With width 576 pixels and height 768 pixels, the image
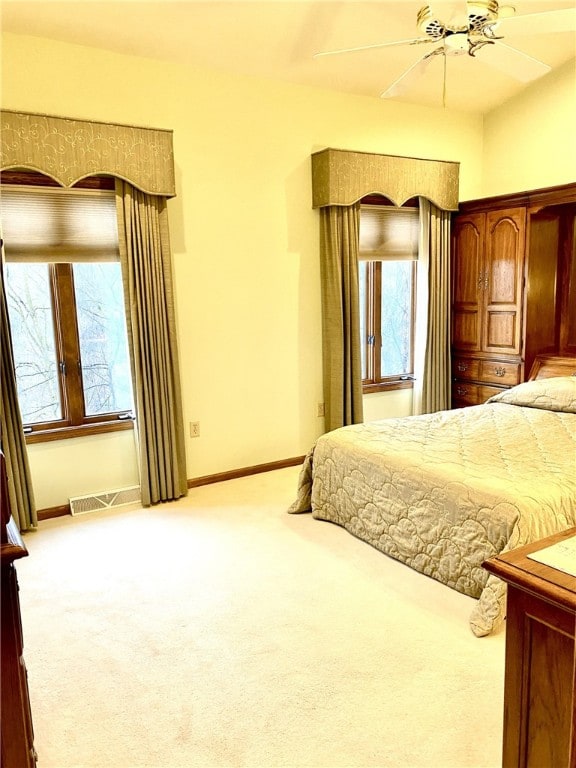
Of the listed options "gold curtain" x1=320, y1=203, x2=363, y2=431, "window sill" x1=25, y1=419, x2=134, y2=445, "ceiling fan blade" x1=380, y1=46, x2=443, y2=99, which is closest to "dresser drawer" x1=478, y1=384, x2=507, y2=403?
"gold curtain" x1=320, y1=203, x2=363, y2=431

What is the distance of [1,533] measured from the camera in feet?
4.09

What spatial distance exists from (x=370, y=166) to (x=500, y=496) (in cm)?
295

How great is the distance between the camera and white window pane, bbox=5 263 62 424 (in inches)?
142

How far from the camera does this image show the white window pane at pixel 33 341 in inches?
142

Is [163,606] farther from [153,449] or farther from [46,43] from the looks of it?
[46,43]

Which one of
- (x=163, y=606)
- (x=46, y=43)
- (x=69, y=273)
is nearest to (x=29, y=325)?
(x=69, y=273)

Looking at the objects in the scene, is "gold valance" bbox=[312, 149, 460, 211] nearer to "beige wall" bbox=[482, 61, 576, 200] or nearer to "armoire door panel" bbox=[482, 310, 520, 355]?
"beige wall" bbox=[482, 61, 576, 200]

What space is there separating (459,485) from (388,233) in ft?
9.25

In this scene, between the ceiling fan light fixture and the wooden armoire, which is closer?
the ceiling fan light fixture

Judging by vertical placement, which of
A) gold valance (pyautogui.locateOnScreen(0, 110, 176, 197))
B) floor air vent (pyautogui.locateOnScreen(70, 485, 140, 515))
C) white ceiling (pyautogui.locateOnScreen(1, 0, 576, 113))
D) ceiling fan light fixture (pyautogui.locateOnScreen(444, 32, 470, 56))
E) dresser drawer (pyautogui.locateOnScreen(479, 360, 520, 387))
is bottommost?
floor air vent (pyautogui.locateOnScreen(70, 485, 140, 515))

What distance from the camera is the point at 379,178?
4.57 meters

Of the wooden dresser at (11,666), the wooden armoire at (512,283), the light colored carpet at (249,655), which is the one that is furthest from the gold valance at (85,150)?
the wooden armoire at (512,283)

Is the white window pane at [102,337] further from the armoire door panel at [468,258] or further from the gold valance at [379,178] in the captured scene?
the armoire door panel at [468,258]

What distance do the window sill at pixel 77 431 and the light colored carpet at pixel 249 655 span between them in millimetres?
615
